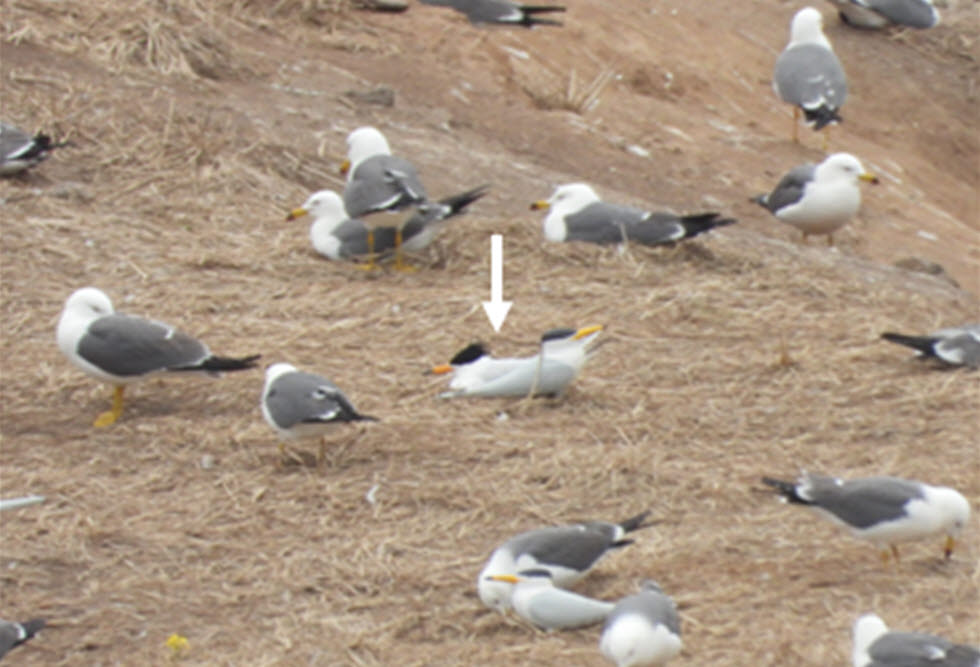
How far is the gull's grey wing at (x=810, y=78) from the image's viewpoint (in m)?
12.8

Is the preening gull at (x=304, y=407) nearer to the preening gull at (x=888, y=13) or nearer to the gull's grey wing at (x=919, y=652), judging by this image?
the gull's grey wing at (x=919, y=652)

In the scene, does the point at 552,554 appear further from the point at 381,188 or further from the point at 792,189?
the point at 792,189

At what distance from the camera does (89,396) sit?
739 cm

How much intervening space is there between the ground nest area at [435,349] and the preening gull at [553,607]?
0.06 meters

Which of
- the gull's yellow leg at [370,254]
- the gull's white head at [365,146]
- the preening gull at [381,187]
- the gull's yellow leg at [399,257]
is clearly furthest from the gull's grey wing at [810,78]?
the gull's yellow leg at [370,254]

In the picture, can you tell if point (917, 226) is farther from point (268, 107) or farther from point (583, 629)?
point (583, 629)

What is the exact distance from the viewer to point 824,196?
1009 centimetres

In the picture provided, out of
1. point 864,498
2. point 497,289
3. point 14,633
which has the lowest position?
point 497,289

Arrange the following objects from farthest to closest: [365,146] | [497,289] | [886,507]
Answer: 1. [365,146]
2. [497,289]
3. [886,507]

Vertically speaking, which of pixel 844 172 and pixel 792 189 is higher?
pixel 844 172

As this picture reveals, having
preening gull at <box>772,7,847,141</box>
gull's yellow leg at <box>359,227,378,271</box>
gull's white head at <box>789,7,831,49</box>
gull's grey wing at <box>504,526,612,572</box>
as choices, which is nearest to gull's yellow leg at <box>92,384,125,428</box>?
gull's yellow leg at <box>359,227,378,271</box>

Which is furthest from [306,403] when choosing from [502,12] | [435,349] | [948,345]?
[502,12]

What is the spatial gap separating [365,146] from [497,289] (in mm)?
1714

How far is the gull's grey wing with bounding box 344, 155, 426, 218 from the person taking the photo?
895 cm
